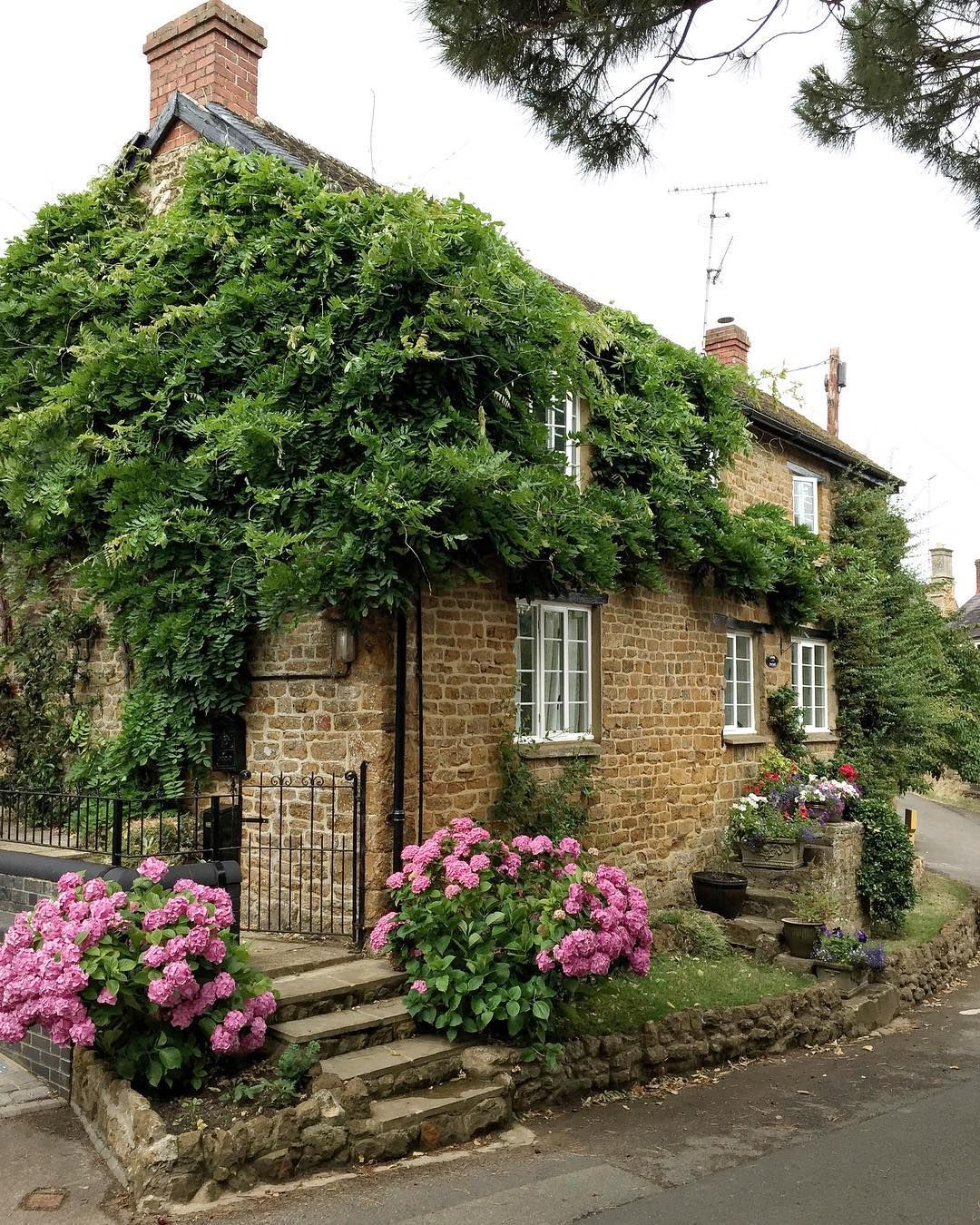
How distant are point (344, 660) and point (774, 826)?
6.90m

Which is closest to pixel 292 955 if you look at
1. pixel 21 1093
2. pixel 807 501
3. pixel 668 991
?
pixel 21 1093

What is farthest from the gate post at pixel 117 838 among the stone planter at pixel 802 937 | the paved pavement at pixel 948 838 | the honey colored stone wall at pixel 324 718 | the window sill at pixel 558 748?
the paved pavement at pixel 948 838

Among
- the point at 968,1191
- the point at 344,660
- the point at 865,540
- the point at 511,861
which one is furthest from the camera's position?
the point at 865,540

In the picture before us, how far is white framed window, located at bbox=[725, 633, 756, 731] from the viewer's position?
1430 cm

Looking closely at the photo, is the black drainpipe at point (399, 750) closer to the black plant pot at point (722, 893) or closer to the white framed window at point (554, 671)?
the white framed window at point (554, 671)

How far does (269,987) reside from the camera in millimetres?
6617

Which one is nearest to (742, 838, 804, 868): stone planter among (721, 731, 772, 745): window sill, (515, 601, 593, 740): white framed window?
(721, 731, 772, 745): window sill

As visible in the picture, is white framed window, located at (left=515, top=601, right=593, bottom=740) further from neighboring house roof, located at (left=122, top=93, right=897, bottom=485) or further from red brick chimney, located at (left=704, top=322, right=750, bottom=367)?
red brick chimney, located at (left=704, top=322, right=750, bottom=367)

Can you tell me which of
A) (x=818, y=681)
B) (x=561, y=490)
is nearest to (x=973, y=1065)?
(x=561, y=490)

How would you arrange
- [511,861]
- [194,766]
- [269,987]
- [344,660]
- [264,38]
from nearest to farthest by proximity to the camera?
[269,987]
[511,861]
[344,660]
[194,766]
[264,38]

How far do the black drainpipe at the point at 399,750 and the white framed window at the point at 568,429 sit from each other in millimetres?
3236

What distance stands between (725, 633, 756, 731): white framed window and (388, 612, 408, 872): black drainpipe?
255 inches

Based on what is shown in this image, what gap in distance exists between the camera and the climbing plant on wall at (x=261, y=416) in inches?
333

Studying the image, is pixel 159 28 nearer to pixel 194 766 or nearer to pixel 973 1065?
pixel 194 766
